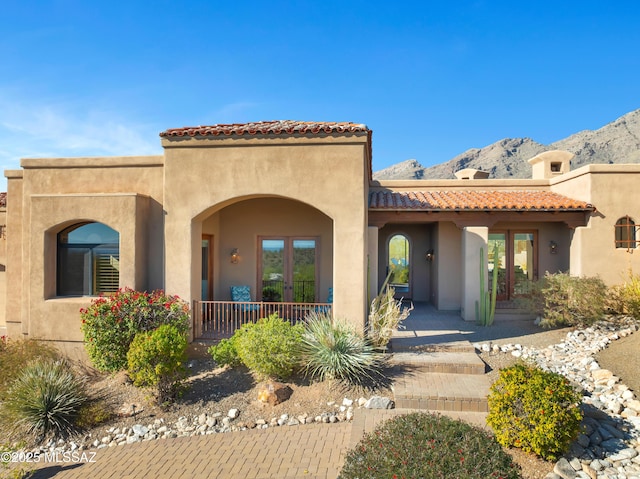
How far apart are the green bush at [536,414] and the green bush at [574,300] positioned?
681 cm

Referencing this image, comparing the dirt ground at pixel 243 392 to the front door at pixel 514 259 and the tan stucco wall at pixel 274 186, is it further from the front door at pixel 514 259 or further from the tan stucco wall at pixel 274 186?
the front door at pixel 514 259

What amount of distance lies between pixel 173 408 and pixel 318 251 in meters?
7.34

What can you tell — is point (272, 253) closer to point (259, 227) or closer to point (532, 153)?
point (259, 227)

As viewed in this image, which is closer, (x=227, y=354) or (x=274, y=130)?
(x=227, y=354)

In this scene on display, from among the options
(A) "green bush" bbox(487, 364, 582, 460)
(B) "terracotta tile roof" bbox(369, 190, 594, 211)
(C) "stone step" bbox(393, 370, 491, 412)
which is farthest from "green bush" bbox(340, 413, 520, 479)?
(B) "terracotta tile roof" bbox(369, 190, 594, 211)

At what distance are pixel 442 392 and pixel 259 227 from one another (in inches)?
348

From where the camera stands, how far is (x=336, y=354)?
29.3ft

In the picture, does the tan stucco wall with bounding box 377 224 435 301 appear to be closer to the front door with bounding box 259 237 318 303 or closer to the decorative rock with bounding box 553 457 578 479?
the front door with bounding box 259 237 318 303

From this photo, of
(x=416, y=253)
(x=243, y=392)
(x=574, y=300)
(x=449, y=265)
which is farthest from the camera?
(x=416, y=253)

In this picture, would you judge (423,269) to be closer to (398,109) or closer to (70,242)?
(70,242)

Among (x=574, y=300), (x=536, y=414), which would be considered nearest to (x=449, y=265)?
(x=574, y=300)

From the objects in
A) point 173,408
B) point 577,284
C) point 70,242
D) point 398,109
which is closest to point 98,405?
point 173,408

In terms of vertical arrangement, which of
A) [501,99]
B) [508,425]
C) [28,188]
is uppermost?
[501,99]

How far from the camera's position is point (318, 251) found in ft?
47.6
